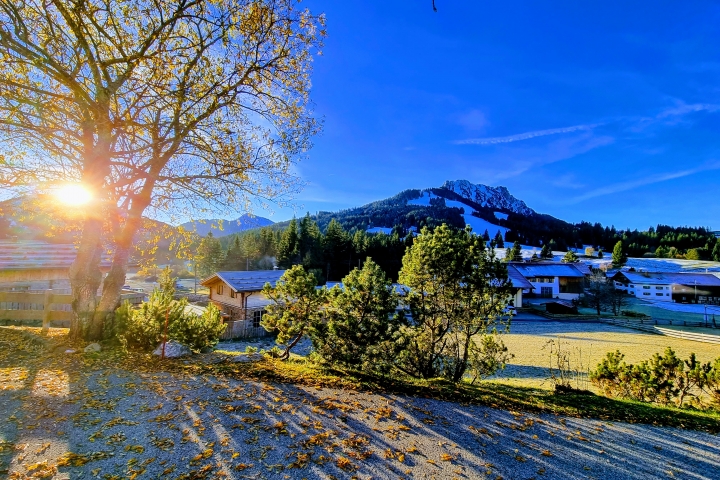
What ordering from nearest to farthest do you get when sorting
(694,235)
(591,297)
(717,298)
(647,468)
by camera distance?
(647,468), (591,297), (717,298), (694,235)

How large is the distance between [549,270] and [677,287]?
22507mm

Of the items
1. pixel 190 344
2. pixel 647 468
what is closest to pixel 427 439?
pixel 647 468

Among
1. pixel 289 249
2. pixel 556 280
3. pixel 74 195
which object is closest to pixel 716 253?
pixel 556 280

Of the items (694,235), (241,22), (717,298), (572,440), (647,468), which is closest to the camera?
(647,468)

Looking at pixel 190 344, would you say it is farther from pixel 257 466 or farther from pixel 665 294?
pixel 665 294

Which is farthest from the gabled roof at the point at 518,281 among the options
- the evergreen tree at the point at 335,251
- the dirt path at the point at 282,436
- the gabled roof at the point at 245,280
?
the dirt path at the point at 282,436

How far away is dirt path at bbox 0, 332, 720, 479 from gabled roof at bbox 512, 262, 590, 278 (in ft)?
189

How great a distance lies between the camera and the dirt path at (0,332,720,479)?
362 centimetres

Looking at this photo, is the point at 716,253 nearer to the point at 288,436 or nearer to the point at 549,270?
the point at 549,270

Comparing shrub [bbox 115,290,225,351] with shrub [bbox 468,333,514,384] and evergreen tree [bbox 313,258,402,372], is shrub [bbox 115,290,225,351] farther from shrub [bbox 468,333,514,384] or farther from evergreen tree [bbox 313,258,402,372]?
shrub [bbox 468,333,514,384]

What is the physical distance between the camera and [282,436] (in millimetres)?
4336

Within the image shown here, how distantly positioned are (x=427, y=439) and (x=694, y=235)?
609ft

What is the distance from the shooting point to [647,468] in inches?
181

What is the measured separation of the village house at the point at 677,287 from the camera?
56.6 metres
